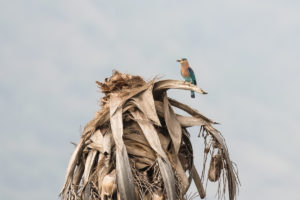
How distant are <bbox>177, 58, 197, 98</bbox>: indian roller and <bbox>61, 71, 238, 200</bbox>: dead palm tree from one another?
6.44 feet

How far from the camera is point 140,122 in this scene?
849 cm

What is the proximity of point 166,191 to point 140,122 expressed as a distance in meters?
1.12

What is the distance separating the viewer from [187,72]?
36.5 ft

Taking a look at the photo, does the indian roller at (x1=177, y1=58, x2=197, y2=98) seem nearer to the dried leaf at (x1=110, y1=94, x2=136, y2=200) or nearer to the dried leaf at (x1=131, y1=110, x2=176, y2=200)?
the dried leaf at (x1=131, y1=110, x2=176, y2=200)

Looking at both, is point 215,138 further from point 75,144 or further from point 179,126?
point 75,144

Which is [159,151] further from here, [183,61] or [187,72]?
[183,61]

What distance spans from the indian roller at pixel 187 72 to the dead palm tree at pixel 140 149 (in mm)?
1964

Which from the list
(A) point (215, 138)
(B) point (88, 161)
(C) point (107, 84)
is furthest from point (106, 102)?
(A) point (215, 138)

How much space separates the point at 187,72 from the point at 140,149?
9.73 feet

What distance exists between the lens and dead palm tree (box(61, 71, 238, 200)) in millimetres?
7945

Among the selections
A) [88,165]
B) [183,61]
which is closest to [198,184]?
[88,165]

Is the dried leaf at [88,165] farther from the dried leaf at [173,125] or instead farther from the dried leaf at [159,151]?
the dried leaf at [173,125]

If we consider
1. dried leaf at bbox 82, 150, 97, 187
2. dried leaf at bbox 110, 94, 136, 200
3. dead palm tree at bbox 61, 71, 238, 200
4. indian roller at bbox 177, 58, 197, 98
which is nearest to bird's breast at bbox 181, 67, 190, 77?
indian roller at bbox 177, 58, 197, 98

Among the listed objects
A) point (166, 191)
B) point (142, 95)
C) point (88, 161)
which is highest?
point (142, 95)
